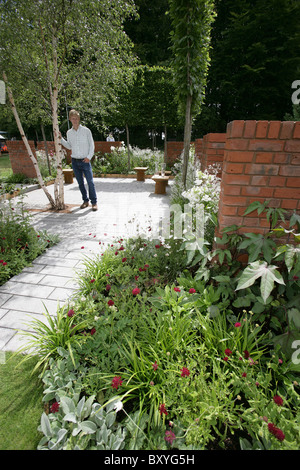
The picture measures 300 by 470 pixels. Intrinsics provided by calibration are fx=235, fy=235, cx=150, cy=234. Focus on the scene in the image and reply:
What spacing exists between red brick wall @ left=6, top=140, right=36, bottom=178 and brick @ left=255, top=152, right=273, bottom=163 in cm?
865

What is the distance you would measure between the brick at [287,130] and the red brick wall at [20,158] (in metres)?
8.77

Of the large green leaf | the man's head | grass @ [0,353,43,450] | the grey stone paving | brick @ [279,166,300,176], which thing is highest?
the man's head

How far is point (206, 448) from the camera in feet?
4.12

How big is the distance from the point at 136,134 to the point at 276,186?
18428 mm

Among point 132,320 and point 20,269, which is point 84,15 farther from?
point 132,320

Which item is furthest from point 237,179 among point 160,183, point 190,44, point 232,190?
point 160,183

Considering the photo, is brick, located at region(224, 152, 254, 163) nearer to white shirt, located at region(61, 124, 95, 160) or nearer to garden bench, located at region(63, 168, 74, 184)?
white shirt, located at region(61, 124, 95, 160)

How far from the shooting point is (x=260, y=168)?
6.08ft

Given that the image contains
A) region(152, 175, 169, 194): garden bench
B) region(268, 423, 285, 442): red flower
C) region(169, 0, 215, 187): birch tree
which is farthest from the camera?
region(152, 175, 169, 194): garden bench

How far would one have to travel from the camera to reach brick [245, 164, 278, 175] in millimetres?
1829

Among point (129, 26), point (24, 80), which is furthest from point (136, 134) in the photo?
point (24, 80)

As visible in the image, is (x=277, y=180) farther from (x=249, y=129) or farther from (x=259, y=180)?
(x=249, y=129)

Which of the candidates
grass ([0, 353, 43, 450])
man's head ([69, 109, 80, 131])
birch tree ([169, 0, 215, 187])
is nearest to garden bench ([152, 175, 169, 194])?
birch tree ([169, 0, 215, 187])

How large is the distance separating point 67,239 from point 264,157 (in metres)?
3.16
